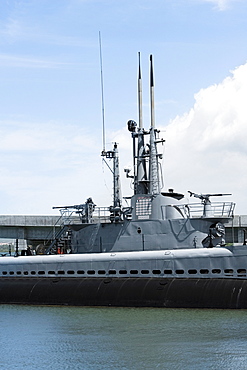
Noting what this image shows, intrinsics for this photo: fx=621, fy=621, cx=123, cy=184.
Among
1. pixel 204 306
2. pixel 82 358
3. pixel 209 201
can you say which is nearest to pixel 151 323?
pixel 204 306

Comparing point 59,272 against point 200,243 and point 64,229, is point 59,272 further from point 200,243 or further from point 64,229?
point 200,243

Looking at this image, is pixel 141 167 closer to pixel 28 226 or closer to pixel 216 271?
pixel 216 271

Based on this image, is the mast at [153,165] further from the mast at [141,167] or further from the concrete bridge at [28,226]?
the concrete bridge at [28,226]

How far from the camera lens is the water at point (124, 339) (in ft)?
63.6

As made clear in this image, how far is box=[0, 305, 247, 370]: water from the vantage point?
63.6 ft

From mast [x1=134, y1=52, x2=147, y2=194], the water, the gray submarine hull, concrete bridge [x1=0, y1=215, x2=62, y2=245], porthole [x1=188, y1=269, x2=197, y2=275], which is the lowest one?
the water

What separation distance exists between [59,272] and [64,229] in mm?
2929

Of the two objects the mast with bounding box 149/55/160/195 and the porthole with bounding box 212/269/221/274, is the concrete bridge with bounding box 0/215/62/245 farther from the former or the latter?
the porthole with bounding box 212/269/221/274

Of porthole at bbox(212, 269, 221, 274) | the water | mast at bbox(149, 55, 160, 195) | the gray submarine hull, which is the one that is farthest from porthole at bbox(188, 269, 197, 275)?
mast at bbox(149, 55, 160, 195)

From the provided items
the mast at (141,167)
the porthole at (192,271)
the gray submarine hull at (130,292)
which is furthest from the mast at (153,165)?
the gray submarine hull at (130,292)

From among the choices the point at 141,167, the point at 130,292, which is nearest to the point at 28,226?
the point at 141,167

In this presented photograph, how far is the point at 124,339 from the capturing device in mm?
22109

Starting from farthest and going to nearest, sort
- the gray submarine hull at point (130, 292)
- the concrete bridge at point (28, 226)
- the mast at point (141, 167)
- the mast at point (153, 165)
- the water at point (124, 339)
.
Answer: the concrete bridge at point (28, 226) < the mast at point (141, 167) < the mast at point (153, 165) < the gray submarine hull at point (130, 292) < the water at point (124, 339)

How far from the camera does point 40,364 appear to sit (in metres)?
19.6
